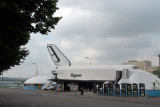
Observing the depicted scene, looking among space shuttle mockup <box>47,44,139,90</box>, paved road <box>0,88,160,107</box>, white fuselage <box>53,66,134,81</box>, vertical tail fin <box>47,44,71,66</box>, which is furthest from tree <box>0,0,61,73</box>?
vertical tail fin <box>47,44,71,66</box>

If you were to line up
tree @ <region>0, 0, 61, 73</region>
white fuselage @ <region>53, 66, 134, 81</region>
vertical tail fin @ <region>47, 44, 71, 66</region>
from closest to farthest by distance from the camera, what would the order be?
tree @ <region>0, 0, 61, 73</region> < white fuselage @ <region>53, 66, 134, 81</region> < vertical tail fin @ <region>47, 44, 71, 66</region>

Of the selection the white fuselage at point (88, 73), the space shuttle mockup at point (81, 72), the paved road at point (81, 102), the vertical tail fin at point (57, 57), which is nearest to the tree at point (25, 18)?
the paved road at point (81, 102)

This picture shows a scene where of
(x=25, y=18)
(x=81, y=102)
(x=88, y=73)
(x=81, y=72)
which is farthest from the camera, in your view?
(x=81, y=72)

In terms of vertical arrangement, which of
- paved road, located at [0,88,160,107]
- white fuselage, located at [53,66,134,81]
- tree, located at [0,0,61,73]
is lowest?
paved road, located at [0,88,160,107]

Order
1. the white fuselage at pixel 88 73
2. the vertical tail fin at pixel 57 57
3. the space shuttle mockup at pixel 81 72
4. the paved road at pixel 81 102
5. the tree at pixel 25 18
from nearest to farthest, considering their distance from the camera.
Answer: the tree at pixel 25 18
the paved road at pixel 81 102
the space shuttle mockup at pixel 81 72
the white fuselage at pixel 88 73
the vertical tail fin at pixel 57 57

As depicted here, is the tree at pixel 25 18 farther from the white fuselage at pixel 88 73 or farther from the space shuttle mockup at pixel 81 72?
the white fuselage at pixel 88 73

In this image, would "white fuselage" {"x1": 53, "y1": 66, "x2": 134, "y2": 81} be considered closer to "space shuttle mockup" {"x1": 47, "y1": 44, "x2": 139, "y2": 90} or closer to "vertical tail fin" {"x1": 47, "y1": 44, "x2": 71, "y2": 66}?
"space shuttle mockup" {"x1": 47, "y1": 44, "x2": 139, "y2": 90}

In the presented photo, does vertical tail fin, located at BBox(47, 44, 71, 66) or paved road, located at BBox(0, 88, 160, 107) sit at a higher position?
vertical tail fin, located at BBox(47, 44, 71, 66)

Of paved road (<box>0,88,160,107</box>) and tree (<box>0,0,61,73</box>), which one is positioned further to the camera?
paved road (<box>0,88,160,107</box>)

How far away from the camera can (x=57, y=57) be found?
6788 centimetres

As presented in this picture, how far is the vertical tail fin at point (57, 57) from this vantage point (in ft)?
222

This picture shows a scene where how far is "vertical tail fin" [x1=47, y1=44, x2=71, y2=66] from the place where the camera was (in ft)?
222

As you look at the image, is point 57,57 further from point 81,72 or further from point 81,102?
point 81,102

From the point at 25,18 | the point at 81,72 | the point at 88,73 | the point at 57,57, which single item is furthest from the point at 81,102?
the point at 57,57
